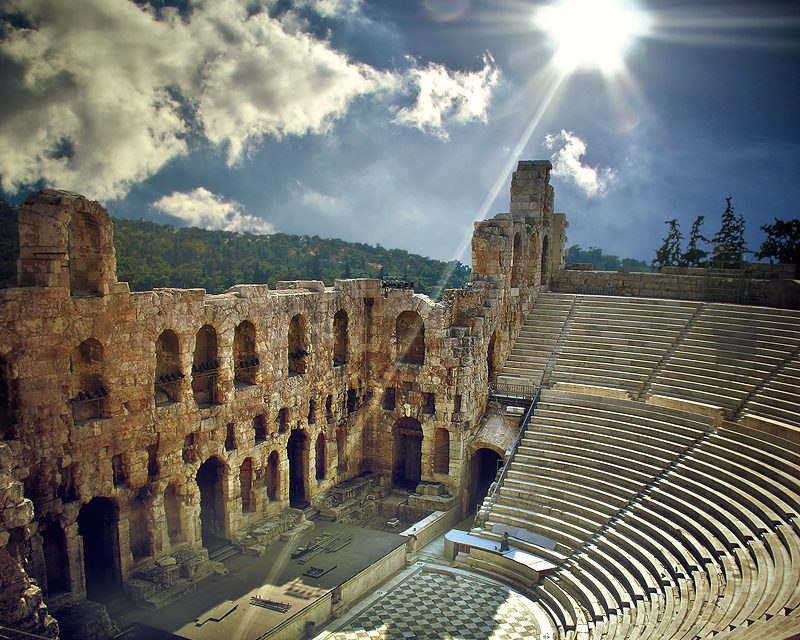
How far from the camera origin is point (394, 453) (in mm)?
25859

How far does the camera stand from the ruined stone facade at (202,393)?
597 inches

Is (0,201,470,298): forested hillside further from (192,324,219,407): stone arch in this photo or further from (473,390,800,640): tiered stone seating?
(473,390,800,640): tiered stone seating

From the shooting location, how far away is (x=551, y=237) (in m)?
30.8

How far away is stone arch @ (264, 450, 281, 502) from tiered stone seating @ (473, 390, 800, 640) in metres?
6.99

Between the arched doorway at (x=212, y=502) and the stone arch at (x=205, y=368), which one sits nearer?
the stone arch at (x=205, y=368)

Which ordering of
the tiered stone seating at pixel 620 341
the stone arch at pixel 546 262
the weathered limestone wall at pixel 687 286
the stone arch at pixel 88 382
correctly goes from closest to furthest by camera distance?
the stone arch at pixel 88 382, the tiered stone seating at pixel 620 341, the weathered limestone wall at pixel 687 286, the stone arch at pixel 546 262

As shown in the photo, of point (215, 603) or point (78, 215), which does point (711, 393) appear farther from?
point (78, 215)

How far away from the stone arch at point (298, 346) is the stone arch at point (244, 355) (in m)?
1.78

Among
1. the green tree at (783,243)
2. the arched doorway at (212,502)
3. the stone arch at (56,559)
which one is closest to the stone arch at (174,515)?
the arched doorway at (212,502)

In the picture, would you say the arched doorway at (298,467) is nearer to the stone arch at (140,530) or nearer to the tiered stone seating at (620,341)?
the stone arch at (140,530)

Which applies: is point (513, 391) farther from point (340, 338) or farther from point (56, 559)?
point (56, 559)

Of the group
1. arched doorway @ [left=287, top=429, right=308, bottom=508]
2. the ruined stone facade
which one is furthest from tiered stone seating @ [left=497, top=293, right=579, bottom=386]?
arched doorway @ [left=287, top=429, right=308, bottom=508]

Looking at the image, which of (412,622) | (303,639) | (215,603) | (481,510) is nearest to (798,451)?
(481,510)

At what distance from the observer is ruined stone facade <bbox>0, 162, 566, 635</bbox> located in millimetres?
15172
